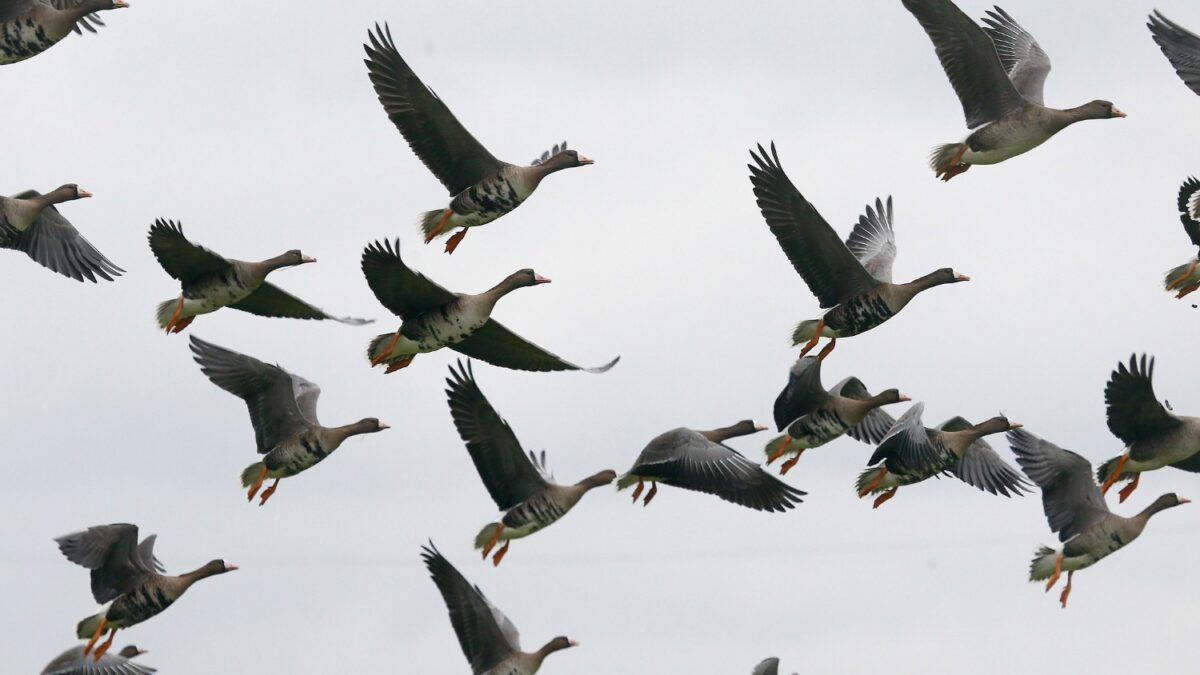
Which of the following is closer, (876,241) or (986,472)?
(986,472)

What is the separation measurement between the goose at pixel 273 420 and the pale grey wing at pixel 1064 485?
29.6ft

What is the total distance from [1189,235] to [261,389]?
14082 millimetres

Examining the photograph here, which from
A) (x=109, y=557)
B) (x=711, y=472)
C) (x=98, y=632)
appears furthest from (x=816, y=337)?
(x=98, y=632)

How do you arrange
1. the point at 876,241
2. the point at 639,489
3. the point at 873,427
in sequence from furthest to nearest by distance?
the point at 876,241 → the point at 873,427 → the point at 639,489

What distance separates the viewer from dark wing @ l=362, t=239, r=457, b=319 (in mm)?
31000

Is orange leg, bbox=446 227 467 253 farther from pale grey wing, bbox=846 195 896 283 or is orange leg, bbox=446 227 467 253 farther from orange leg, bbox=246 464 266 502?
pale grey wing, bbox=846 195 896 283

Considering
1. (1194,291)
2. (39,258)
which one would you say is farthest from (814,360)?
(39,258)

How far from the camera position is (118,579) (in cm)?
3200

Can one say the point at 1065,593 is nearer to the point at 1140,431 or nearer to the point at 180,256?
the point at 1140,431

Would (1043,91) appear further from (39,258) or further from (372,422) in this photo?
(39,258)

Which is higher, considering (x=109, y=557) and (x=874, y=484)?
(x=109, y=557)

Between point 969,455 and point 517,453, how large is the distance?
6.90 m

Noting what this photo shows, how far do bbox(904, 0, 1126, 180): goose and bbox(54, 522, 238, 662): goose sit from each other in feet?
39.2

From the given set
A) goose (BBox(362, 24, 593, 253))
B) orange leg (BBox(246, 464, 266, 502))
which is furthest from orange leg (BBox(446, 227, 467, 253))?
orange leg (BBox(246, 464, 266, 502))
